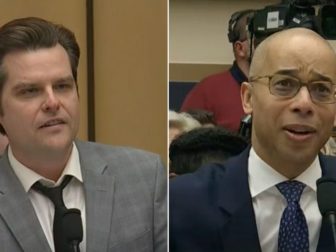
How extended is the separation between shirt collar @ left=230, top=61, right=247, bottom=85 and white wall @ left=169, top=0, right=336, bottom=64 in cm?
2

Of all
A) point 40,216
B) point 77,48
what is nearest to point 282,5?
point 77,48

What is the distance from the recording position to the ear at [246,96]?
28.6 inches

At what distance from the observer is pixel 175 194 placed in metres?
0.77

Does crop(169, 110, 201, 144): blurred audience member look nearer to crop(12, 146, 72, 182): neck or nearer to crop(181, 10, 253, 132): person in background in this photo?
crop(181, 10, 253, 132): person in background

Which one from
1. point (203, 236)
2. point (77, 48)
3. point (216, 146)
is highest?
point (77, 48)

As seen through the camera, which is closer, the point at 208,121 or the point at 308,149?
the point at 308,149

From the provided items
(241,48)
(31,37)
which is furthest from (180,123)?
(31,37)

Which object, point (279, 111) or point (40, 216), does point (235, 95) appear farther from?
point (40, 216)

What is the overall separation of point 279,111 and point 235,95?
76 mm

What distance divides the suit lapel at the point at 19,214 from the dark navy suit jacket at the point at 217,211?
176mm

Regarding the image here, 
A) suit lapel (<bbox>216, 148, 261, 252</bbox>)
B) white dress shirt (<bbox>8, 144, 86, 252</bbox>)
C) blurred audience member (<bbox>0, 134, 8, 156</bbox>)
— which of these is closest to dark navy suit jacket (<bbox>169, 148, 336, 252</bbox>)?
suit lapel (<bbox>216, 148, 261, 252</bbox>)

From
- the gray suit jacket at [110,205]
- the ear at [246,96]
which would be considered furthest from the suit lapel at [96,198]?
the ear at [246,96]

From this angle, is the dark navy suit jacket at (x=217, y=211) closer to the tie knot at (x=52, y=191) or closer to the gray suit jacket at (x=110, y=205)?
the gray suit jacket at (x=110, y=205)

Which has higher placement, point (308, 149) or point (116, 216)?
point (308, 149)
